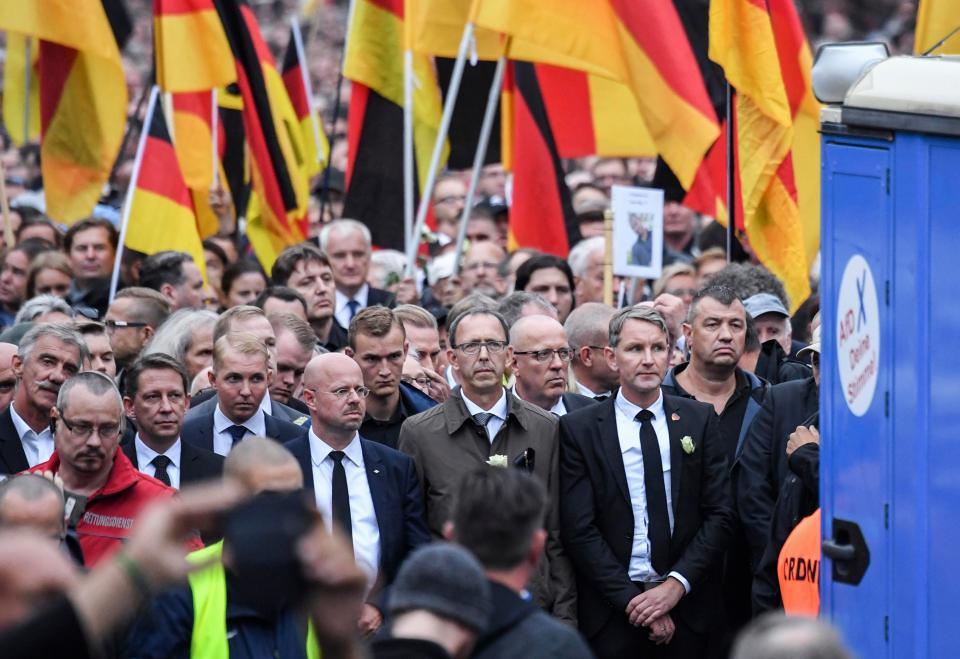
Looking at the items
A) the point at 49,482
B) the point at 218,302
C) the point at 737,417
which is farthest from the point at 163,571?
the point at 218,302

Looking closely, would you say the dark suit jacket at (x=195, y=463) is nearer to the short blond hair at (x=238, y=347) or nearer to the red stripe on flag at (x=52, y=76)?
the short blond hair at (x=238, y=347)

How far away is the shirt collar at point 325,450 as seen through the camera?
8164 millimetres

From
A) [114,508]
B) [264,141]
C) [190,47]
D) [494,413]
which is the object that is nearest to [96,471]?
[114,508]

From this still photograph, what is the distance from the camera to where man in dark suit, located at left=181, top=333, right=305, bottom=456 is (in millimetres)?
8773

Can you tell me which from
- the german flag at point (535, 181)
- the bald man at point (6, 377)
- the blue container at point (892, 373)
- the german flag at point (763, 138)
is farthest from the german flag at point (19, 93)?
the blue container at point (892, 373)

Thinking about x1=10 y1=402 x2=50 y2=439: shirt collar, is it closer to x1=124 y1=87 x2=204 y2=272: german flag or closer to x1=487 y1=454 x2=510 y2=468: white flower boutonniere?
x1=487 y1=454 x2=510 y2=468: white flower boutonniere

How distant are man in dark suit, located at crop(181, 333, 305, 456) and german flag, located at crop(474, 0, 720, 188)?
3982mm

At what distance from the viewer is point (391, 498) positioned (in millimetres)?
8094

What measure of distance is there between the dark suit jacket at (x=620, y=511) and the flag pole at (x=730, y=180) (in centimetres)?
272

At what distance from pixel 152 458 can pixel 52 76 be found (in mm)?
5912

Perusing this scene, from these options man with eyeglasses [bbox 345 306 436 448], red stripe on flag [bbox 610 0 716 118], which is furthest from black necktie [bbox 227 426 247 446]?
red stripe on flag [bbox 610 0 716 118]

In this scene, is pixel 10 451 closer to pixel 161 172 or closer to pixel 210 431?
pixel 210 431

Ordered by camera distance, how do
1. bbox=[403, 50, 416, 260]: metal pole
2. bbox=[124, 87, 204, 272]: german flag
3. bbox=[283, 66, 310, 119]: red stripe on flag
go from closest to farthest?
bbox=[124, 87, 204, 272]: german flag, bbox=[403, 50, 416, 260]: metal pole, bbox=[283, 66, 310, 119]: red stripe on flag

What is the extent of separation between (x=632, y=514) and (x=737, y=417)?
1.08m
